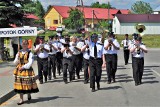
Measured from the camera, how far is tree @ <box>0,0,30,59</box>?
24594 millimetres

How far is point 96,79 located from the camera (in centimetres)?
1366

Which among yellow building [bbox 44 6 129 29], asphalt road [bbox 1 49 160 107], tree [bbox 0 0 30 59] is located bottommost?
asphalt road [bbox 1 49 160 107]

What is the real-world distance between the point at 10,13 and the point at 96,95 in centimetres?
1350

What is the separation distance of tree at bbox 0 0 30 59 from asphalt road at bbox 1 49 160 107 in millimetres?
9472

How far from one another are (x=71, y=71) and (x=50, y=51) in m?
1.58

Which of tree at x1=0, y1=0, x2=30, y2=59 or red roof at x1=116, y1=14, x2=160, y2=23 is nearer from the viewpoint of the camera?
tree at x1=0, y1=0, x2=30, y2=59

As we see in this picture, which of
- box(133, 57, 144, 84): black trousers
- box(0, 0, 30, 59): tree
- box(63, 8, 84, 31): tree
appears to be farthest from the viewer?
box(63, 8, 84, 31): tree

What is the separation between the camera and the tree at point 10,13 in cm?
2459

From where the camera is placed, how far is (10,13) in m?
24.8

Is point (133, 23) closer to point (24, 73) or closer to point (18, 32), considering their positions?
point (18, 32)

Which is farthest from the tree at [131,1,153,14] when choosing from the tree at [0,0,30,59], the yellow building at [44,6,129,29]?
the tree at [0,0,30,59]

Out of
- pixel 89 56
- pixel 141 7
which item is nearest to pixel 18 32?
pixel 89 56

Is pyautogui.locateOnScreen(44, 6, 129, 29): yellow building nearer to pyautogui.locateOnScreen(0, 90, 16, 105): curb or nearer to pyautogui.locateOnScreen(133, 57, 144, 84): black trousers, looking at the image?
pyautogui.locateOnScreen(133, 57, 144, 84): black trousers

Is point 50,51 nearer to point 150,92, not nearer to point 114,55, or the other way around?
point 114,55
